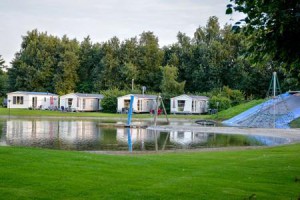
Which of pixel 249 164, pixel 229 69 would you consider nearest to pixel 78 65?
pixel 229 69

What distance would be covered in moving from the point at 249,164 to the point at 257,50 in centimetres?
421

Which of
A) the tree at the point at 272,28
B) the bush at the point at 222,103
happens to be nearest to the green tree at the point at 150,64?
the bush at the point at 222,103

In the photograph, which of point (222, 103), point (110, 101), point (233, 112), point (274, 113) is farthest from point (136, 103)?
point (274, 113)

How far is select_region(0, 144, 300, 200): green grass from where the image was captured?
737 cm

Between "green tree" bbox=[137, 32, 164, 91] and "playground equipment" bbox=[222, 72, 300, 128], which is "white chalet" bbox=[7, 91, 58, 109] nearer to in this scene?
"green tree" bbox=[137, 32, 164, 91]

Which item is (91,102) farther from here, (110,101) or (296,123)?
(296,123)

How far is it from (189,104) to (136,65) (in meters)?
18.2

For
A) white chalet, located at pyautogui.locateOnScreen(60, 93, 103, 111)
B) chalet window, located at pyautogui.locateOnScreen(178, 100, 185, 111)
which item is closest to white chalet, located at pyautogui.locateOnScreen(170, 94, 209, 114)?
chalet window, located at pyautogui.locateOnScreen(178, 100, 185, 111)

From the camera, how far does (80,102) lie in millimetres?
65062

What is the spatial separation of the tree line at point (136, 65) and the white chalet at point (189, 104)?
6.15 metres

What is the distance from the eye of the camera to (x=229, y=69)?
69.4 metres

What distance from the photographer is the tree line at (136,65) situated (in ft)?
226

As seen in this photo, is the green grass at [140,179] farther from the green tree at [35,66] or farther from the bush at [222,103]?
the green tree at [35,66]

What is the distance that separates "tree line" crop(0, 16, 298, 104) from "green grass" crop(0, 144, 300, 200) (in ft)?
183
